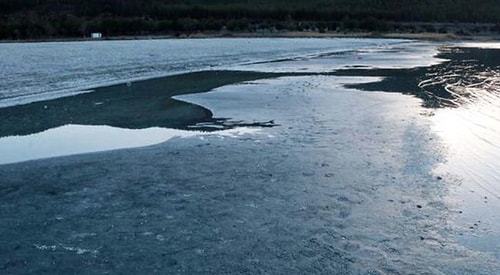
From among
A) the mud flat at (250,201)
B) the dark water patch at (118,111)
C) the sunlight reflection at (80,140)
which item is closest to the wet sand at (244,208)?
the mud flat at (250,201)

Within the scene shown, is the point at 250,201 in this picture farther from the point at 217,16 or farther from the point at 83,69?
the point at 217,16

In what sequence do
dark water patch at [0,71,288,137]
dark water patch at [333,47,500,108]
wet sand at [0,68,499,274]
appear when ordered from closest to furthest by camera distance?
wet sand at [0,68,499,274], dark water patch at [0,71,288,137], dark water patch at [333,47,500,108]

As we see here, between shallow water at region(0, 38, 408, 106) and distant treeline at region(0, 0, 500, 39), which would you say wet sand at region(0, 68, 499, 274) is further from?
distant treeline at region(0, 0, 500, 39)

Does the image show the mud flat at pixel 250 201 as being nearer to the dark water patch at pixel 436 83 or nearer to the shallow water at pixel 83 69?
the dark water patch at pixel 436 83

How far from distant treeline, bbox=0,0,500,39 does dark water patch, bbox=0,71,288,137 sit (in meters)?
52.3

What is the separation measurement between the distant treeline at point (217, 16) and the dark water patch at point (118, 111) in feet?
172

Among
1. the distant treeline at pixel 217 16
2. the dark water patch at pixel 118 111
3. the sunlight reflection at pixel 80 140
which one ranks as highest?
the distant treeline at pixel 217 16

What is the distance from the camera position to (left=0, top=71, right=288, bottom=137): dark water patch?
14914 millimetres

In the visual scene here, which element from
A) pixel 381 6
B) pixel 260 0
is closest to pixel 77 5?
pixel 260 0

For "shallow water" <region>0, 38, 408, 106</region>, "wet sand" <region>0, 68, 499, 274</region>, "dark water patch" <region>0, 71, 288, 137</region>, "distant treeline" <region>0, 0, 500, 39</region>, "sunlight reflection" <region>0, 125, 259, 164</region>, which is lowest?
"wet sand" <region>0, 68, 499, 274</region>

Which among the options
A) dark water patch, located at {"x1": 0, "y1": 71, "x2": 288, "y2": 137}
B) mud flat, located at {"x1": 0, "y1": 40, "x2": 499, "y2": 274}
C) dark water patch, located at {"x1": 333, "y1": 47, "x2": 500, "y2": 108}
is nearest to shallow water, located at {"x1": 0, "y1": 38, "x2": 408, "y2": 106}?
dark water patch, located at {"x1": 0, "y1": 71, "x2": 288, "y2": 137}

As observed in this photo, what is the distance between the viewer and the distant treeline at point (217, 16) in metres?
83.1

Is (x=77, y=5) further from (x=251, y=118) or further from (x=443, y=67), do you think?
(x=251, y=118)

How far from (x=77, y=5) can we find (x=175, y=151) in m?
119
